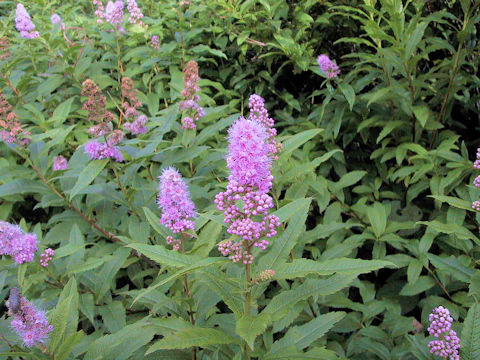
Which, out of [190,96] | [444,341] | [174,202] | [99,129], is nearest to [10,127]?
[99,129]

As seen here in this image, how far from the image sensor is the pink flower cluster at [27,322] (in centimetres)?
170

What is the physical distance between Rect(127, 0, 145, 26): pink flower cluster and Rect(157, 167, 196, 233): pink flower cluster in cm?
347

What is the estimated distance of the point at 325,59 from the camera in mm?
3578

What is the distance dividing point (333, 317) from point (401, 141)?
85.1 inches

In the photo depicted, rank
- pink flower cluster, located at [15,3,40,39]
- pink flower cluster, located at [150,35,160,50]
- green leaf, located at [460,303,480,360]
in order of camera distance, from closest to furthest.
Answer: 1. green leaf, located at [460,303,480,360]
2. pink flower cluster, located at [150,35,160,50]
3. pink flower cluster, located at [15,3,40,39]

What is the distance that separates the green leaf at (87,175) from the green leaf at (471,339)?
7.24 feet

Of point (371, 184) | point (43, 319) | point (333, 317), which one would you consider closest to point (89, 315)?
point (43, 319)

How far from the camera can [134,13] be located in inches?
188

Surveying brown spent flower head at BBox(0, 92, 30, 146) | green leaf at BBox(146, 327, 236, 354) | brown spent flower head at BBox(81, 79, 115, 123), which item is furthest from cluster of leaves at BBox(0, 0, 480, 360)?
brown spent flower head at BBox(81, 79, 115, 123)

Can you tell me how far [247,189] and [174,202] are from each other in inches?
24.7

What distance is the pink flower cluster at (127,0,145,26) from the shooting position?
4.75 meters

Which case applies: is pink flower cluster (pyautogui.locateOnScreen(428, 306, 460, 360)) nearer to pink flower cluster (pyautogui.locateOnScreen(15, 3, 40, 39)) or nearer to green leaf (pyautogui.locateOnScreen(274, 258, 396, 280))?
green leaf (pyautogui.locateOnScreen(274, 258, 396, 280))

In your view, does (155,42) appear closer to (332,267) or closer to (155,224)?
(155,224)

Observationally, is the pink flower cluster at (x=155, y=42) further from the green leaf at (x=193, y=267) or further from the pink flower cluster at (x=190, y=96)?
the green leaf at (x=193, y=267)
